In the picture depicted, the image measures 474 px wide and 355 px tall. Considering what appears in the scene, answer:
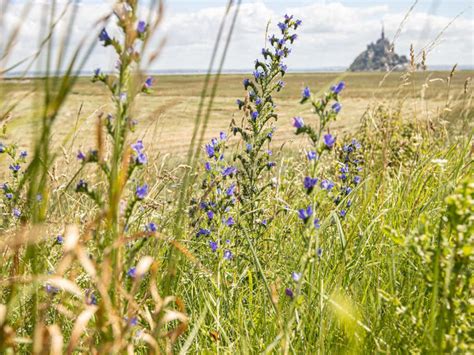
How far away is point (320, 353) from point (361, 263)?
0.84 m

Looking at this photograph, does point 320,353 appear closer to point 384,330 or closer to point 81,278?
point 384,330

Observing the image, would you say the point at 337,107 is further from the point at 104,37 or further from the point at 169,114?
the point at 169,114

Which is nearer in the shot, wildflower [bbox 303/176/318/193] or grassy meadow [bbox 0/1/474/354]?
grassy meadow [bbox 0/1/474/354]

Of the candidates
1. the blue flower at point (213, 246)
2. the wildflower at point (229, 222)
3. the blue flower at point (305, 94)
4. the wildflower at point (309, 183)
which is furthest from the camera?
the wildflower at point (229, 222)

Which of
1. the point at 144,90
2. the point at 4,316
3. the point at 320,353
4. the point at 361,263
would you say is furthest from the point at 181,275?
the point at 4,316

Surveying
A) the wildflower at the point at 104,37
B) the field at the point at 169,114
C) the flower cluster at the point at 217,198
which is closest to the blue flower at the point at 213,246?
the flower cluster at the point at 217,198

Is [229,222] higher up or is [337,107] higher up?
[337,107]

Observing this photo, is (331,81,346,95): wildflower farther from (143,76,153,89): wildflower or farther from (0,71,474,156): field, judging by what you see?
(143,76,153,89): wildflower

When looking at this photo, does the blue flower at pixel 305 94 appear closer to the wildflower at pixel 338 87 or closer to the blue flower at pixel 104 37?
the wildflower at pixel 338 87

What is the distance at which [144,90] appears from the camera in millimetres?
1665

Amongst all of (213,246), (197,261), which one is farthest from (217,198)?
(197,261)

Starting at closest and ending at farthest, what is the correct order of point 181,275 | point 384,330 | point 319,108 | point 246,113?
point 319,108 → point 384,330 → point 181,275 → point 246,113

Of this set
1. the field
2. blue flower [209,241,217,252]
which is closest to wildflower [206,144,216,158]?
the field

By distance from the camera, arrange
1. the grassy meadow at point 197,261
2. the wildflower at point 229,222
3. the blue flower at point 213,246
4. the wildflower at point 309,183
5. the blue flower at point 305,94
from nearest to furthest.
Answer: the grassy meadow at point 197,261 → the wildflower at point 309,183 → the blue flower at point 305,94 → the blue flower at point 213,246 → the wildflower at point 229,222
